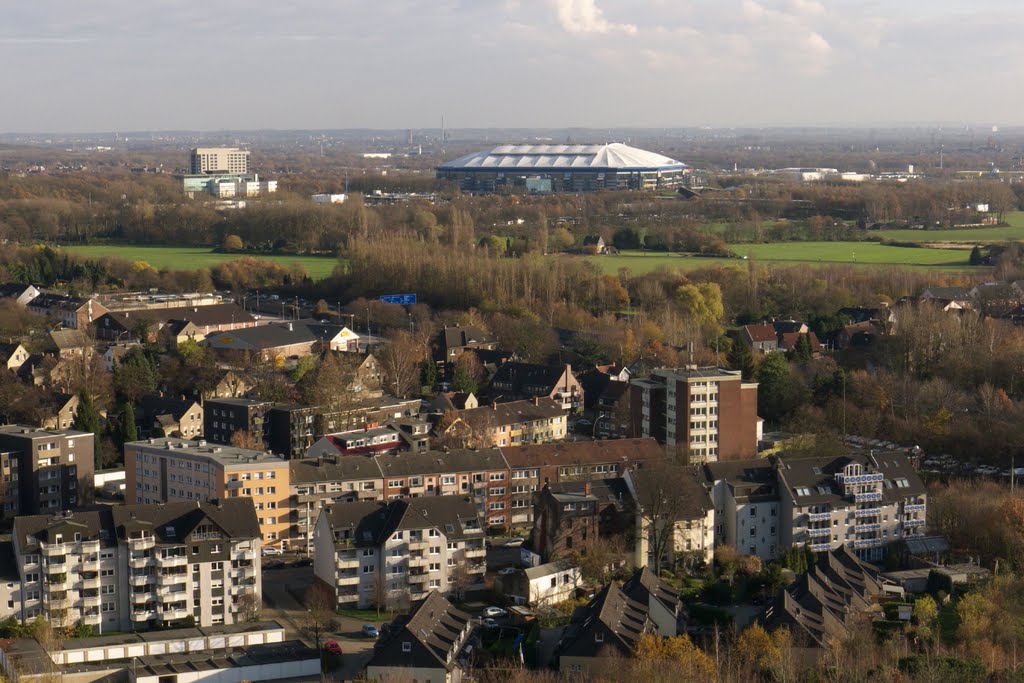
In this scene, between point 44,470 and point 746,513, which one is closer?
point 746,513

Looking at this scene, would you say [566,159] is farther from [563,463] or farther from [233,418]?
[563,463]

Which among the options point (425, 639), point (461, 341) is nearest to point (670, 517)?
point (425, 639)

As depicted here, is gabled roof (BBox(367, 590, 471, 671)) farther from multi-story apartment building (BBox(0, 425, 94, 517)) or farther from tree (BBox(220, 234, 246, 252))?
tree (BBox(220, 234, 246, 252))

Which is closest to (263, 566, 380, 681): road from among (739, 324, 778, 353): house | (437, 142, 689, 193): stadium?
(739, 324, 778, 353): house

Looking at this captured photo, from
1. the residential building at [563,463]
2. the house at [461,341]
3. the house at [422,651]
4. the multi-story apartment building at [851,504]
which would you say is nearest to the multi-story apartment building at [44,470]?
the residential building at [563,463]

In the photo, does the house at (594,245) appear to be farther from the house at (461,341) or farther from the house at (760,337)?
the house at (461,341)
